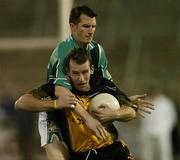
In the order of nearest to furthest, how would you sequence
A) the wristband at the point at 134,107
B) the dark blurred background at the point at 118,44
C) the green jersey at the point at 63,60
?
the green jersey at the point at 63,60, the wristband at the point at 134,107, the dark blurred background at the point at 118,44

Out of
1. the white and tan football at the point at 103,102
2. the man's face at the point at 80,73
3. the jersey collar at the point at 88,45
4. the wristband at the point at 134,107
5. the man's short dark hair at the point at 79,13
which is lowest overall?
the wristband at the point at 134,107

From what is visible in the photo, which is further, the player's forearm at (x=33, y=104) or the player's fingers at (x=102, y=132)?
the player's forearm at (x=33, y=104)

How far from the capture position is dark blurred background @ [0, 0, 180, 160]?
17.2 meters

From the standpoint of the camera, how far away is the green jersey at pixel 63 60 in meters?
8.77

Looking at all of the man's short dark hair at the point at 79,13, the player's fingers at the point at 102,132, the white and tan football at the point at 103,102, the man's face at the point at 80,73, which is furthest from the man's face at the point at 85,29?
the player's fingers at the point at 102,132

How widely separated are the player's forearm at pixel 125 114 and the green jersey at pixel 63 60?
16.3 inches

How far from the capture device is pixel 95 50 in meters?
8.96

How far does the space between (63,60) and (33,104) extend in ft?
1.56

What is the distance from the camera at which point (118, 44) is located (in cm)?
1870

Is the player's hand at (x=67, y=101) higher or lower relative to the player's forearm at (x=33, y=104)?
higher

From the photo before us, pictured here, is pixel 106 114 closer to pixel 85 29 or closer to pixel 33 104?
pixel 33 104

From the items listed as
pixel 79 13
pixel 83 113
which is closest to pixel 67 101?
pixel 83 113

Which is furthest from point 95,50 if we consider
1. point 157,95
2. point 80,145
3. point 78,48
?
point 157,95

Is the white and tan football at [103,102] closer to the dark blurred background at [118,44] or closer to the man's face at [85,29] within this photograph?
the man's face at [85,29]
